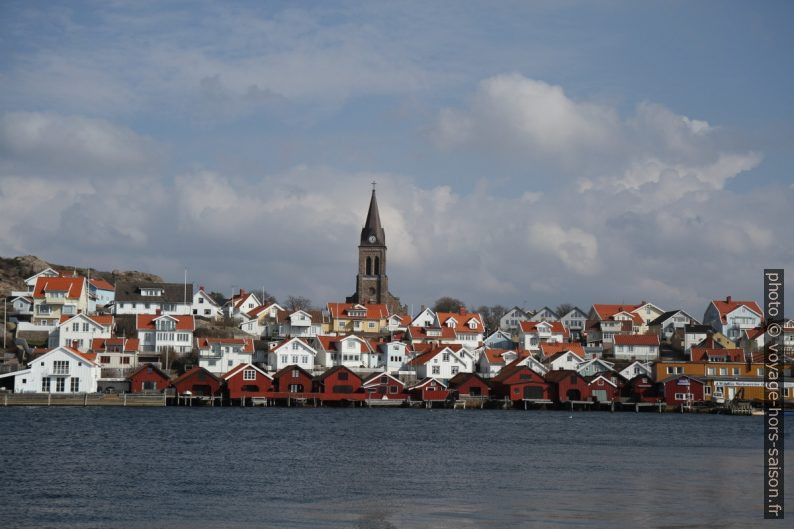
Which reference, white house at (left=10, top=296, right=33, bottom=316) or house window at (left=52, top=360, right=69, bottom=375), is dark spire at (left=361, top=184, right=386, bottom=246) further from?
house window at (left=52, top=360, right=69, bottom=375)

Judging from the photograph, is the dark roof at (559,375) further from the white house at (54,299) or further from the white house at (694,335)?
the white house at (54,299)

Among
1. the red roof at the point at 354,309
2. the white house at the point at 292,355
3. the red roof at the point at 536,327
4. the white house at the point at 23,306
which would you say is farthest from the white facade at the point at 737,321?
the white house at the point at 23,306

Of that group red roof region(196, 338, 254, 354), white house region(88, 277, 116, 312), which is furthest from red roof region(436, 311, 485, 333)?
A: white house region(88, 277, 116, 312)

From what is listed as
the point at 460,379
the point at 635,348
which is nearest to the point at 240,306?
the point at 460,379

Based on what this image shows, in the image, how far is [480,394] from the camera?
103375 mm

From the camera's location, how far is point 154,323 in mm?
108125

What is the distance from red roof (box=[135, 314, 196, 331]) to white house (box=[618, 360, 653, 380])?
46849 mm

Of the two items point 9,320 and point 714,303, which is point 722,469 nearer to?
point 9,320

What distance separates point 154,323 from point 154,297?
14516mm

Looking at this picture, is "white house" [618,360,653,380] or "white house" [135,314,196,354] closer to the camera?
"white house" [135,314,196,354]

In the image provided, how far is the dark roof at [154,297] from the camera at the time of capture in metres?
122

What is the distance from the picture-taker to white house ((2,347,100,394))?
296 feet

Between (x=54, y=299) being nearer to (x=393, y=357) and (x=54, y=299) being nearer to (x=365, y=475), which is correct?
(x=393, y=357)

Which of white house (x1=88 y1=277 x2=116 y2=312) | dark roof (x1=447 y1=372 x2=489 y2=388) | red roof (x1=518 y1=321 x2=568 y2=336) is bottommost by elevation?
dark roof (x1=447 y1=372 x2=489 y2=388)
